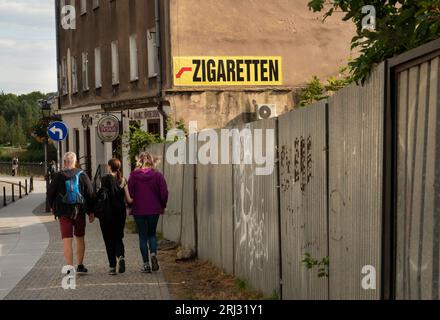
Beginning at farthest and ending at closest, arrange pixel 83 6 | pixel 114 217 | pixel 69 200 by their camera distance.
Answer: pixel 83 6 → pixel 114 217 → pixel 69 200

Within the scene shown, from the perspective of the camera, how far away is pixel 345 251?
650 centimetres

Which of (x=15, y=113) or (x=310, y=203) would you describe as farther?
(x=15, y=113)

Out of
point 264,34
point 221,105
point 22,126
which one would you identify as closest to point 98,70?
point 221,105

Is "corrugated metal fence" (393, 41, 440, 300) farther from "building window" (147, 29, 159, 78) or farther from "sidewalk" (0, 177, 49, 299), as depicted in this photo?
"building window" (147, 29, 159, 78)

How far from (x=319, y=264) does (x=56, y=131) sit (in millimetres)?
20250

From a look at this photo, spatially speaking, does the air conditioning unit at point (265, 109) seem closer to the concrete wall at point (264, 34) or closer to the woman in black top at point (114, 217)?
the concrete wall at point (264, 34)

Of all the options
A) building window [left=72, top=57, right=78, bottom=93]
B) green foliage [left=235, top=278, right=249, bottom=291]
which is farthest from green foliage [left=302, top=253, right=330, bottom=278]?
building window [left=72, top=57, right=78, bottom=93]

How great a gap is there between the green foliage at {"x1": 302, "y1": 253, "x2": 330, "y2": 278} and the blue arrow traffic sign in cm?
1952

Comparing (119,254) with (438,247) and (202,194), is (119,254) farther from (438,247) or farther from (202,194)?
(438,247)

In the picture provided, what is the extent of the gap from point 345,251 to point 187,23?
21109mm

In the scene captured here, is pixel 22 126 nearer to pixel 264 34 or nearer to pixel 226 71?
pixel 264 34

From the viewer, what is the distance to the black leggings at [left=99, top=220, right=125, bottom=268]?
1230cm

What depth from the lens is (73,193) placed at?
1195 centimetres
